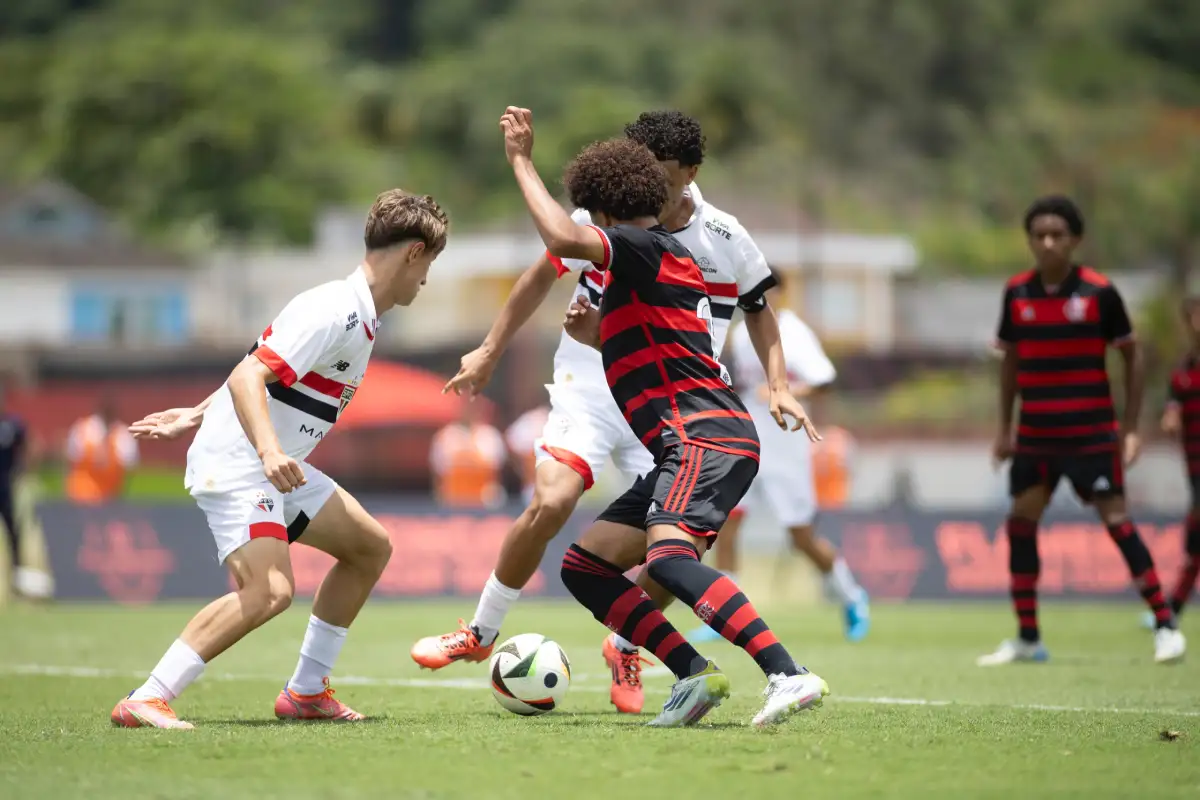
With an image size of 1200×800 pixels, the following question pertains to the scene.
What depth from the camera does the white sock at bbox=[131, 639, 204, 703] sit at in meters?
6.58

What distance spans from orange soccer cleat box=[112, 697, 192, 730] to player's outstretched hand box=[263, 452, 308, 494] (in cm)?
109

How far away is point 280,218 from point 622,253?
73.9 meters

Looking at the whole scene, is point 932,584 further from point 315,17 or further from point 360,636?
point 315,17

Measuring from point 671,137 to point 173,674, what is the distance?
3.00 m

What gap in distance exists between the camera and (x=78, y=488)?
22219 millimetres

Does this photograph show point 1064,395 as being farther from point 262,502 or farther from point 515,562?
point 262,502

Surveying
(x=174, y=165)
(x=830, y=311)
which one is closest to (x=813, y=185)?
(x=830, y=311)

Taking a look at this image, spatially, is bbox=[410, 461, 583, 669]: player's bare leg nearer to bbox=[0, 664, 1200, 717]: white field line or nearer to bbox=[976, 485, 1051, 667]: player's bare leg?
bbox=[0, 664, 1200, 717]: white field line

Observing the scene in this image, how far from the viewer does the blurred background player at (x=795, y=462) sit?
40.9 ft

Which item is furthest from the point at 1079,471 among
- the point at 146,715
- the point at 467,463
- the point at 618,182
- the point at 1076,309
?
the point at 467,463

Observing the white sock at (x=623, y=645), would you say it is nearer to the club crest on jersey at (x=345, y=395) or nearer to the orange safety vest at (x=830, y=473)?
the club crest on jersey at (x=345, y=395)

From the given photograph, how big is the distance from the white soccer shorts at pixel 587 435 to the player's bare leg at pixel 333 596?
3.70ft

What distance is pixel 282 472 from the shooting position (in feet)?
20.0

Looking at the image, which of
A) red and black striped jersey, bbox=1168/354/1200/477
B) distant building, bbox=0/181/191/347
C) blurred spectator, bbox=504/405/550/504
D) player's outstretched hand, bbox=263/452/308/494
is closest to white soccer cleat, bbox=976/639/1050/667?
red and black striped jersey, bbox=1168/354/1200/477
